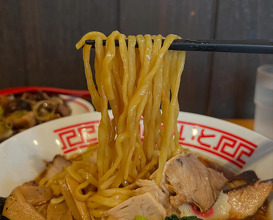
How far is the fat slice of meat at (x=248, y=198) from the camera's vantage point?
1.21 m

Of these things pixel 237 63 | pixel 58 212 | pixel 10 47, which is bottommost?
pixel 58 212

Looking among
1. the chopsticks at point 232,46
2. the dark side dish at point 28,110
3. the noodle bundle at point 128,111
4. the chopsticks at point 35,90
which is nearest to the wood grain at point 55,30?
the chopsticks at point 35,90

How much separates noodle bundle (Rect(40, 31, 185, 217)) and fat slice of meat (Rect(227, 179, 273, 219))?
0.31 metres

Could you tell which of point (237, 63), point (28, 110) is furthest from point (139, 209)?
point (237, 63)

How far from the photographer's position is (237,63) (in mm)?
2523

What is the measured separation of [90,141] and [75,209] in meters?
0.54

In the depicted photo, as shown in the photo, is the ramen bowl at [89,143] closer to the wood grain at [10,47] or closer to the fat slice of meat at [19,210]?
the fat slice of meat at [19,210]

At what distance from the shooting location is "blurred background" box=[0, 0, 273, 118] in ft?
7.80

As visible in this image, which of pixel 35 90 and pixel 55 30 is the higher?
pixel 55 30

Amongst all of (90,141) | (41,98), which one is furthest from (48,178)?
(41,98)

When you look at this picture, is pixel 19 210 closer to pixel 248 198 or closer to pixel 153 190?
pixel 153 190

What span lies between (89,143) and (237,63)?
1515mm

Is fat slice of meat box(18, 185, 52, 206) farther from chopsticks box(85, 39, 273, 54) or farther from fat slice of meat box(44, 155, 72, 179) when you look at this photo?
chopsticks box(85, 39, 273, 54)

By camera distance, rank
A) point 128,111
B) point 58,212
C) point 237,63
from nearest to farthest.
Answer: point 128,111 < point 58,212 < point 237,63
